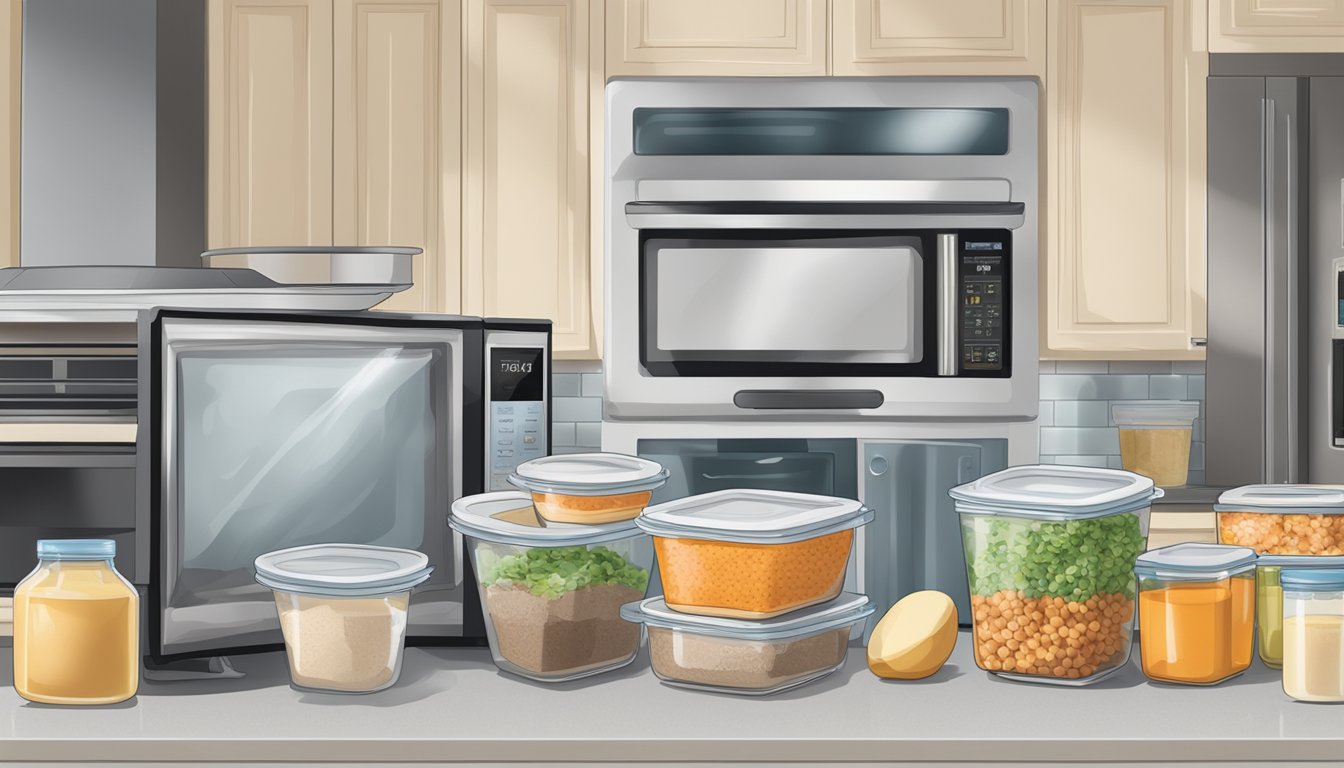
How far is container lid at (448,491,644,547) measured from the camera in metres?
1.15

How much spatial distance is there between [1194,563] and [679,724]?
512 millimetres

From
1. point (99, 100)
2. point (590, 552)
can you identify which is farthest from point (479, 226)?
point (590, 552)

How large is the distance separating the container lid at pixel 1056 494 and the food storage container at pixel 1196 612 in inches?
2.6

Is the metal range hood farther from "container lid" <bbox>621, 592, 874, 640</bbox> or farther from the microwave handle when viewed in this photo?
"container lid" <bbox>621, 592, 874, 640</bbox>

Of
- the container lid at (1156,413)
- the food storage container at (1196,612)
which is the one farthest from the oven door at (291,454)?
the container lid at (1156,413)

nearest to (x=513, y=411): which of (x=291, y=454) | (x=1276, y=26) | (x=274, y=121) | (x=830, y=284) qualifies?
(x=291, y=454)

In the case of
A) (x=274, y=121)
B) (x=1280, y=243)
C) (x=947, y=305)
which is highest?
(x=274, y=121)

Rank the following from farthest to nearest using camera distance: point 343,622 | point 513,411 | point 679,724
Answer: point 513,411, point 343,622, point 679,724

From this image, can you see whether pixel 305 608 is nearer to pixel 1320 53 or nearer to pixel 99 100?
pixel 99 100

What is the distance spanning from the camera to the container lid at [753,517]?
3.52 feet

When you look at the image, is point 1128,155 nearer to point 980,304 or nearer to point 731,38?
point 980,304

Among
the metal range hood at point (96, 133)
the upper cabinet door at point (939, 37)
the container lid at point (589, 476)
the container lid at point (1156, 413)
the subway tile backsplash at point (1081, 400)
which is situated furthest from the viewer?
the subway tile backsplash at point (1081, 400)

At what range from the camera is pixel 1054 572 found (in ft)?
3.58

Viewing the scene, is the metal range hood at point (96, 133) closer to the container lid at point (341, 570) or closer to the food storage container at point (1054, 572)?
the container lid at point (341, 570)
